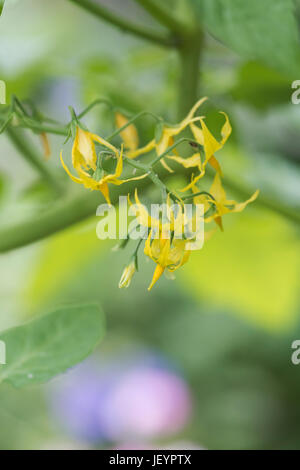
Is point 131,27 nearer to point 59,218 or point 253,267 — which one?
point 59,218

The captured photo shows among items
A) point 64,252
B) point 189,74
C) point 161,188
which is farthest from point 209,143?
point 64,252

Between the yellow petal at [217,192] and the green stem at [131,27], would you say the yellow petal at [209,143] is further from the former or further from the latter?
the green stem at [131,27]

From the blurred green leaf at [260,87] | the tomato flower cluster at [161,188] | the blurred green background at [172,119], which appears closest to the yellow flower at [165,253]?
the tomato flower cluster at [161,188]

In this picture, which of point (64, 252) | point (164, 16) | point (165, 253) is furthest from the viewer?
point (64, 252)

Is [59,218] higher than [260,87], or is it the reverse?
[260,87]

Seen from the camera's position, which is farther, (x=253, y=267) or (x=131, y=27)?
(x=253, y=267)

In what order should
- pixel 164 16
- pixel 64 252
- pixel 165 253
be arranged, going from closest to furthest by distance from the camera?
pixel 165 253 → pixel 164 16 → pixel 64 252

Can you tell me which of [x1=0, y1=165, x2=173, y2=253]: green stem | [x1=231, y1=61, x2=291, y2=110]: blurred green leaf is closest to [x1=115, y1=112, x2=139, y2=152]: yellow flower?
[x1=0, y1=165, x2=173, y2=253]: green stem

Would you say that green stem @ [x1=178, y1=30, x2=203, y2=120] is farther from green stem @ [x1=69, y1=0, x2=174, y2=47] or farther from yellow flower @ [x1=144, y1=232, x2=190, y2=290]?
yellow flower @ [x1=144, y1=232, x2=190, y2=290]
